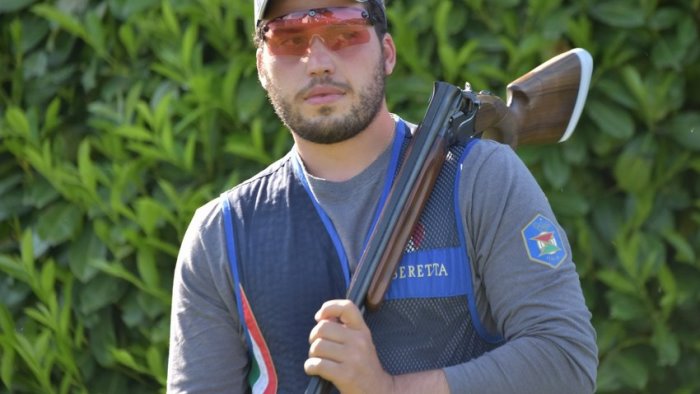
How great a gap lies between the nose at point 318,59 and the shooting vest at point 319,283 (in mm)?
258

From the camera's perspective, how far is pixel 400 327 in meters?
3.05

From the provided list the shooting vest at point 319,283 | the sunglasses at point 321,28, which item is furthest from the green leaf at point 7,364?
the sunglasses at point 321,28

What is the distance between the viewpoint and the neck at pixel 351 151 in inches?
125

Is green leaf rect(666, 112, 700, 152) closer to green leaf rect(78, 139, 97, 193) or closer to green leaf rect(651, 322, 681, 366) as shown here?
green leaf rect(651, 322, 681, 366)

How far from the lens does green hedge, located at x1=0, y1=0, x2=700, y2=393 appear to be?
4.51 metres

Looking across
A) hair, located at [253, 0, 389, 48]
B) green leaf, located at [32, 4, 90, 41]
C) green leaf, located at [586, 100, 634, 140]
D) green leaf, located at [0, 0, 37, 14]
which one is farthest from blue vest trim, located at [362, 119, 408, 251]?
green leaf, located at [0, 0, 37, 14]

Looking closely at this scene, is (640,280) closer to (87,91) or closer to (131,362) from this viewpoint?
(131,362)

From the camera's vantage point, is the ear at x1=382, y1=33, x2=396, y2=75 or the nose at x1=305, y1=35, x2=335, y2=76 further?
the ear at x1=382, y1=33, x2=396, y2=75

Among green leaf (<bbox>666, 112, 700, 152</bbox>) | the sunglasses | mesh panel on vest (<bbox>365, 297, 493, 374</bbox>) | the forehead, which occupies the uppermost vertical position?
the forehead

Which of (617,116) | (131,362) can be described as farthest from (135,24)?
(617,116)

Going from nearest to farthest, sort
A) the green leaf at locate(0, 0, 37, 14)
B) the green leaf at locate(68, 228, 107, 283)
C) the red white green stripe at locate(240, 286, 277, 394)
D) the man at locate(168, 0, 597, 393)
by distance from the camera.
Result: the man at locate(168, 0, 597, 393), the red white green stripe at locate(240, 286, 277, 394), the green leaf at locate(68, 228, 107, 283), the green leaf at locate(0, 0, 37, 14)

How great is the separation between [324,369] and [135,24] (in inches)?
95.3

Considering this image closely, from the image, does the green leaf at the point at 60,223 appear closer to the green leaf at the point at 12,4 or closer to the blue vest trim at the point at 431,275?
the green leaf at the point at 12,4

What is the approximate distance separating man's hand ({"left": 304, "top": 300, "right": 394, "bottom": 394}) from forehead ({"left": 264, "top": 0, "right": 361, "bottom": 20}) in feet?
2.34
